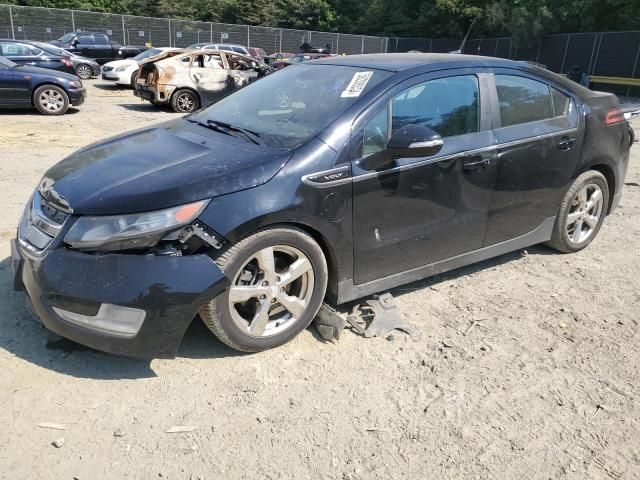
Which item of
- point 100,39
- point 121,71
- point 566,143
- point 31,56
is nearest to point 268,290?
point 566,143

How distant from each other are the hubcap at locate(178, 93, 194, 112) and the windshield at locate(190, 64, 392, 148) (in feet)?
32.8

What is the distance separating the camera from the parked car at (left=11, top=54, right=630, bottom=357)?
2701 millimetres

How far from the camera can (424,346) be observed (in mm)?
3307

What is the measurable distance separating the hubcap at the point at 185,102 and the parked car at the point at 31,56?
4.61 metres

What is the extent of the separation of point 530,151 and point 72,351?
132 inches

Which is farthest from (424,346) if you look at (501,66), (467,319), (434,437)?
(501,66)

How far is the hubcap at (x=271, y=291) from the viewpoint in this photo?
2977 mm

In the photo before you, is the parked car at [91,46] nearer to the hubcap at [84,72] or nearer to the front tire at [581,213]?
the hubcap at [84,72]

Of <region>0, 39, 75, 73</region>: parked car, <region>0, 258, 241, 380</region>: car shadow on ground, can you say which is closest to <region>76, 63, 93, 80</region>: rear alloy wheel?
<region>0, 39, 75, 73</region>: parked car

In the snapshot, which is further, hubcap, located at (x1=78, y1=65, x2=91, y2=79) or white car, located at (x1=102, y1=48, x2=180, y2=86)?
hubcap, located at (x1=78, y1=65, x2=91, y2=79)

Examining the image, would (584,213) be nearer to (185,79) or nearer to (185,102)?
(185,79)

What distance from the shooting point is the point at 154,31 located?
33531mm

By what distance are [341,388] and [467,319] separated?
1.18 metres

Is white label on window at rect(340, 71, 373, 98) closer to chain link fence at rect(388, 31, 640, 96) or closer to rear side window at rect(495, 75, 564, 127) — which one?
rear side window at rect(495, 75, 564, 127)
